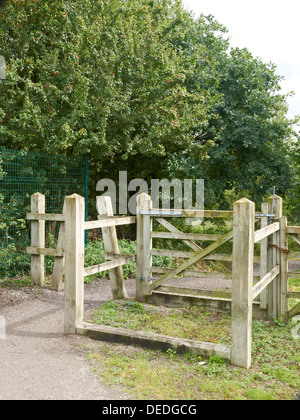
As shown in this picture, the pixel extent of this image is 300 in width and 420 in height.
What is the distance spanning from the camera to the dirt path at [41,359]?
11.8 ft

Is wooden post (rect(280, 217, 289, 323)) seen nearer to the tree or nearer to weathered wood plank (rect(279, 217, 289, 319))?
weathered wood plank (rect(279, 217, 289, 319))

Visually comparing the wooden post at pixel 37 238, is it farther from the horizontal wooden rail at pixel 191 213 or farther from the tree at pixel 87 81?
the horizontal wooden rail at pixel 191 213

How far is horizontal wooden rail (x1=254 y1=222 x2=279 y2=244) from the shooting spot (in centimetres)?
472

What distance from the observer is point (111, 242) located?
685 centimetres

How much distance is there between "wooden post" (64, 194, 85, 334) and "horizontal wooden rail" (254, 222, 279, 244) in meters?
2.19

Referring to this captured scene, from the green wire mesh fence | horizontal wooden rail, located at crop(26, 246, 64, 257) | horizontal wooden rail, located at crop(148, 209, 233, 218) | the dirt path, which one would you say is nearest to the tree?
the green wire mesh fence

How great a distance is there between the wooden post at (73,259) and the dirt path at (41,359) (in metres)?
0.27

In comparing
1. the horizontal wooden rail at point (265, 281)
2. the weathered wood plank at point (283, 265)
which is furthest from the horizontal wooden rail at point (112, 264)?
the weathered wood plank at point (283, 265)

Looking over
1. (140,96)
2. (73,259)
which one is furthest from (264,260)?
(140,96)

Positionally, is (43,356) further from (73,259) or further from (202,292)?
(202,292)
